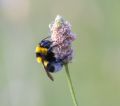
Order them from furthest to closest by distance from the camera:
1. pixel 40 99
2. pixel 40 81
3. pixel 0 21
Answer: pixel 0 21, pixel 40 81, pixel 40 99

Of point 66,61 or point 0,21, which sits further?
point 0,21

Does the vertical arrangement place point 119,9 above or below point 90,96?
above

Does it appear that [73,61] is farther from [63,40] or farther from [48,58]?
[63,40]

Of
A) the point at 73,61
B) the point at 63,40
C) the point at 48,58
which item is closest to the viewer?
the point at 63,40

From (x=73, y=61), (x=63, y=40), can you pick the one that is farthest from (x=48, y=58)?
(x=73, y=61)

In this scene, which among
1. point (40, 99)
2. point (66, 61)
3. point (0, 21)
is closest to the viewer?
point (66, 61)

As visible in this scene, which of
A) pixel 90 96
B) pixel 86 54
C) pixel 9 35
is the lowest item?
pixel 90 96

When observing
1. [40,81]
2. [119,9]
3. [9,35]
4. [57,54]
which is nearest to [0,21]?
[9,35]

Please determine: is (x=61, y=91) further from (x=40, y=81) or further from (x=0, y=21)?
(x=0, y=21)
